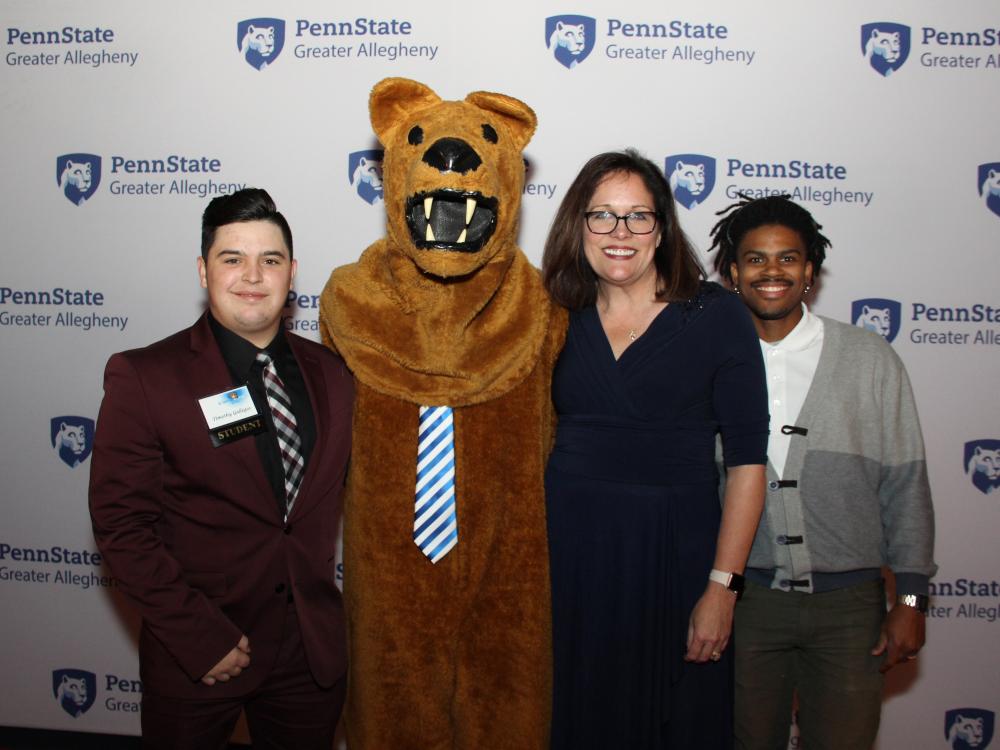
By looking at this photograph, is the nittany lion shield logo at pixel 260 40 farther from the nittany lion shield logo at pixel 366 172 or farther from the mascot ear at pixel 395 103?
the mascot ear at pixel 395 103

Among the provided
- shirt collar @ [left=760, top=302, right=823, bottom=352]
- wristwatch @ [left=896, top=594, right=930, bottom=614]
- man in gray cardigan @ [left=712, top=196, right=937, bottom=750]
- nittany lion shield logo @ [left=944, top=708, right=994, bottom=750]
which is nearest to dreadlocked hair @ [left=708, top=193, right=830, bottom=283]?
man in gray cardigan @ [left=712, top=196, right=937, bottom=750]

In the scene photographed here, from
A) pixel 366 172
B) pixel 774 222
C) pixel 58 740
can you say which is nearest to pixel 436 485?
pixel 774 222

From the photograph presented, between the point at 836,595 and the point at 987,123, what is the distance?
1.95 metres

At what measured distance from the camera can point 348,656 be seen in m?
1.89

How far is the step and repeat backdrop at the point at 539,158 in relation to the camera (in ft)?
8.86

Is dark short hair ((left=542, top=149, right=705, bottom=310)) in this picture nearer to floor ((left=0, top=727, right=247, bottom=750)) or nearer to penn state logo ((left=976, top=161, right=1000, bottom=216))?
penn state logo ((left=976, top=161, right=1000, bottom=216))

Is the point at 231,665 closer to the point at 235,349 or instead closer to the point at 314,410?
the point at 314,410

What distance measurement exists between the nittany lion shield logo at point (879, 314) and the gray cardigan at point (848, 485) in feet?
2.86

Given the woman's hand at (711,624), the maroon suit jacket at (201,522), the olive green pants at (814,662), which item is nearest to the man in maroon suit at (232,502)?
the maroon suit jacket at (201,522)

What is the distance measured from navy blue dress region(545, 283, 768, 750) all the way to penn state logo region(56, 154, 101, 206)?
2239 millimetres

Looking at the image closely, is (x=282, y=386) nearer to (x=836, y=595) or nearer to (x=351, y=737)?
(x=351, y=737)

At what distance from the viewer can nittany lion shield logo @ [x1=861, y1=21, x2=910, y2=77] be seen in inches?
106

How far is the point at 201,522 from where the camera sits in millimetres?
1688

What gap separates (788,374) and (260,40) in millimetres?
2275
